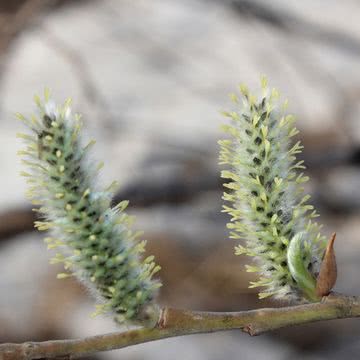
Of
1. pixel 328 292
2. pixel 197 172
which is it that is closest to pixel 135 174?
pixel 197 172

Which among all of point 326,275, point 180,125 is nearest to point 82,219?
point 326,275

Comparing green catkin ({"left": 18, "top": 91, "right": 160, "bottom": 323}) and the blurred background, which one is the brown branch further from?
the blurred background

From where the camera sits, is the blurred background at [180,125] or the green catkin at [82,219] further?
the blurred background at [180,125]

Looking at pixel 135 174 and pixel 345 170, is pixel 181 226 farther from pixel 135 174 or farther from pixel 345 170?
pixel 345 170

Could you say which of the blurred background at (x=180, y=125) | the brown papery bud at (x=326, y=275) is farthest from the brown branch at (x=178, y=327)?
the blurred background at (x=180, y=125)

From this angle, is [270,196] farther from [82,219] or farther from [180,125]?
[180,125]

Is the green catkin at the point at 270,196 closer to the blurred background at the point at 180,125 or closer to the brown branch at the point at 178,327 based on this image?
the brown branch at the point at 178,327
